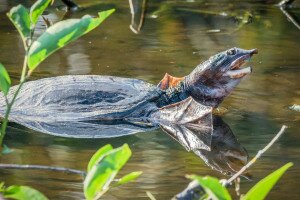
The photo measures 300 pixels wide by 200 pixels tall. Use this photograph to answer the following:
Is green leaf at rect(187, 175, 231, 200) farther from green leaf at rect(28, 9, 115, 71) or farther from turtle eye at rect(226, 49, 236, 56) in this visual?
turtle eye at rect(226, 49, 236, 56)

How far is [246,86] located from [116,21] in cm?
246

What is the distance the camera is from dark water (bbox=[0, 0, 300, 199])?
3787 millimetres

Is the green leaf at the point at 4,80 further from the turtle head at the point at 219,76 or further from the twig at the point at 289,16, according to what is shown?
the twig at the point at 289,16

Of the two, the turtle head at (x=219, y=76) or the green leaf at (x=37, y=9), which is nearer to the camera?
the green leaf at (x=37, y=9)

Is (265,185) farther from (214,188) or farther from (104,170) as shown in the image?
(104,170)

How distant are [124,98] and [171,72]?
89 cm

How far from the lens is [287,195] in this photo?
351 cm

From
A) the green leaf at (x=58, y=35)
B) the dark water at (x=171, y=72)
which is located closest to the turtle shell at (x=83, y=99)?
the dark water at (x=171, y=72)

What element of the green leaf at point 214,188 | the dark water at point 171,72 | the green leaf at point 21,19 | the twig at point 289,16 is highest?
the green leaf at point 21,19

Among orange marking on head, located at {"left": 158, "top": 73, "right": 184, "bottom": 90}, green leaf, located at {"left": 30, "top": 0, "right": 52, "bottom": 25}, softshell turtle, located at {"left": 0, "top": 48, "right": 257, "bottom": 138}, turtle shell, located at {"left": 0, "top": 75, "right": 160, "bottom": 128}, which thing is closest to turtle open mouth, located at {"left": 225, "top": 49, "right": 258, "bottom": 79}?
softshell turtle, located at {"left": 0, "top": 48, "right": 257, "bottom": 138}

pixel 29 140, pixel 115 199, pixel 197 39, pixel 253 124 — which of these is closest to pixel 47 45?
pixel 115 199

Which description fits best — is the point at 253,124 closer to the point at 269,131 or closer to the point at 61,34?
the point at 269,131

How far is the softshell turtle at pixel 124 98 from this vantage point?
5.07 metres

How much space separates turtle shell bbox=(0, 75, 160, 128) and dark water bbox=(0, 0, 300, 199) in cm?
40
